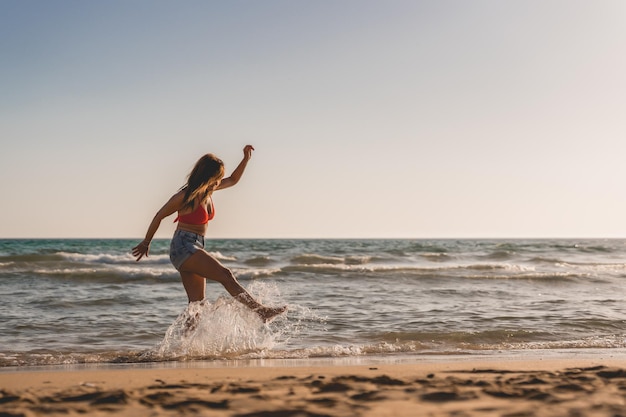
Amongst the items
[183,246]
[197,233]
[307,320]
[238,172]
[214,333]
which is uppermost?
[238,172]

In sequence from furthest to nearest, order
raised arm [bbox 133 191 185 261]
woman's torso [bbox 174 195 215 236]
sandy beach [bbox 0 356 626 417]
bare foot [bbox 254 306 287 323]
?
1. bare foot [bbox 254 306 287 323]
2. woman's torso [bbox 174 195 215 236]
3. raised arm [bbox 133 191 185 261]
4. sandy beach [bbox 0 356 626 417]

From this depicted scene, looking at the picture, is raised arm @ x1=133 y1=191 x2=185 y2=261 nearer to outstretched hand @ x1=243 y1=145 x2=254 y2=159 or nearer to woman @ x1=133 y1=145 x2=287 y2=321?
woman @ x1=133 y1=145 x2=287 y2=321

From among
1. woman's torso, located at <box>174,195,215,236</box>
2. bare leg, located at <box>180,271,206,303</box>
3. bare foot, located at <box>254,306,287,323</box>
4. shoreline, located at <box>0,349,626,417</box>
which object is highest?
woman's torso, located at <box>174,195,215,236</box>

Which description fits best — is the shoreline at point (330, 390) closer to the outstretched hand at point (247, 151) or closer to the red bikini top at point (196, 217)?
the red bikini top at point (196, 217)

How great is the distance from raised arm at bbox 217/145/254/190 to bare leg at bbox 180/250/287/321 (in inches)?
27.7

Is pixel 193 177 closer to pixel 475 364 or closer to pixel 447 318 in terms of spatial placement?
pixel 475 364

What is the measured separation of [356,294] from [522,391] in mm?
8790

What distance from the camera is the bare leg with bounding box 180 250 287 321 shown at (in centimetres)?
629

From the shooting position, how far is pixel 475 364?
5.79 metres

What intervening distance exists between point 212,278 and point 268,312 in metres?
0.65

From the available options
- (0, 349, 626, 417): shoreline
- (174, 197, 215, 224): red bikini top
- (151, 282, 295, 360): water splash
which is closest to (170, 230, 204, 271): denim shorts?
(174, 197, 215, 224): red bikini top

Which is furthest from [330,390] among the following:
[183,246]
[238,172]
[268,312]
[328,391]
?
[238,172]

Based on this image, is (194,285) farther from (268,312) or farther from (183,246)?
(268,312)

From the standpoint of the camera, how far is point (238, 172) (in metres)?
6.65
